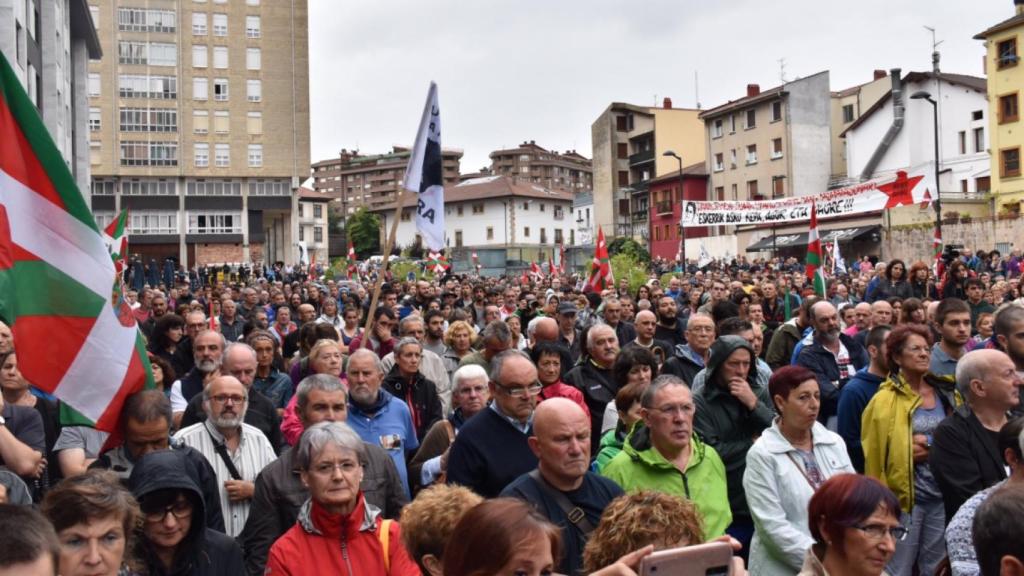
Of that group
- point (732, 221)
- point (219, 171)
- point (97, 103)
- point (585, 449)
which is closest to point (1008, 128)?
point (732, 221)

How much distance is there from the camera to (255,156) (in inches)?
2813

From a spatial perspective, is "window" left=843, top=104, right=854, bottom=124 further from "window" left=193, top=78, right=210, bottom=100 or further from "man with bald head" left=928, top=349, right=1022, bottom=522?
"man with bald head" left=928, top=349, right=1022, bottom=522

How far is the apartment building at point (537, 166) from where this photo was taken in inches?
5266

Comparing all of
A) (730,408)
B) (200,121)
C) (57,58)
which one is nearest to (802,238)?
(57,58)

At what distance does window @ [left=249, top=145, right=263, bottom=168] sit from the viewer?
71312 millimetres

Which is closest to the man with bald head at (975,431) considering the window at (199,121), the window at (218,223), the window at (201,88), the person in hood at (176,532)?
the person in hood at (176,532)

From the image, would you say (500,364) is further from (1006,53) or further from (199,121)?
(199,121)

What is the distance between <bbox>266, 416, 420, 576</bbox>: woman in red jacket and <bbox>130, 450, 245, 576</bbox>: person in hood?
0.21 metres

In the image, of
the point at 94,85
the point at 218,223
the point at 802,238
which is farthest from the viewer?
the point at 218,223

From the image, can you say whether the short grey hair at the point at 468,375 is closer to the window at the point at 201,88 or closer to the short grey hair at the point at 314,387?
the short grey hair at the point at 314,387

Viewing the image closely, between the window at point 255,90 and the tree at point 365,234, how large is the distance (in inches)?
1461

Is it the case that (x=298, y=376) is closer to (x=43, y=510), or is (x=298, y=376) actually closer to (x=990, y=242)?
(x=43, y=510)

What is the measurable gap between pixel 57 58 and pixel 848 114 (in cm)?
4518

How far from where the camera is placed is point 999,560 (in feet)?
9.71
